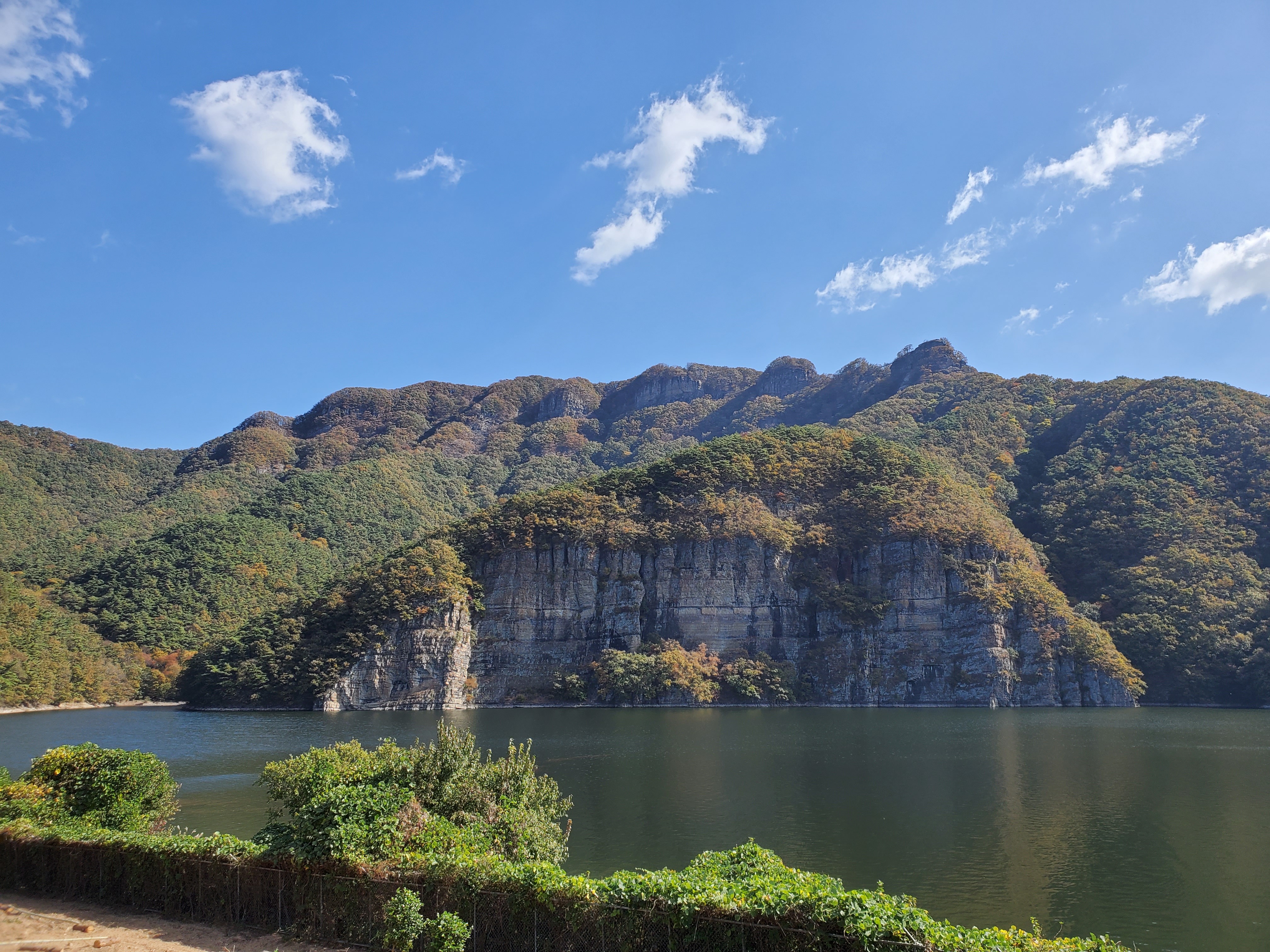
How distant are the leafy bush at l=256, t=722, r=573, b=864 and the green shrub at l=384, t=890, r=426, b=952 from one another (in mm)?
1150

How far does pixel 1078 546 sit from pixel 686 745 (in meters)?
88.4

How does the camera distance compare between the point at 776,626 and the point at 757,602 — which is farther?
the point at 757,602

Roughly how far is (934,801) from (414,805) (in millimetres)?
28675

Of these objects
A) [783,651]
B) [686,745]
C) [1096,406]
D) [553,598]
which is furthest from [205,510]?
[1096,406]

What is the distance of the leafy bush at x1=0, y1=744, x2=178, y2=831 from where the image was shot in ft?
62.7

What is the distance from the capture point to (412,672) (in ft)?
340

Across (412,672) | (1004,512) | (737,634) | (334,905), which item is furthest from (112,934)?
(1004,512)

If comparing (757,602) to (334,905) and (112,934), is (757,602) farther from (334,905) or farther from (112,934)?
(112,934)

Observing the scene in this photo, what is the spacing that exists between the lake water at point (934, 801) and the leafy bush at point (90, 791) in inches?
428

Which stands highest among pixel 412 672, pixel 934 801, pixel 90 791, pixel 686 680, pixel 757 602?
pixel 757 602

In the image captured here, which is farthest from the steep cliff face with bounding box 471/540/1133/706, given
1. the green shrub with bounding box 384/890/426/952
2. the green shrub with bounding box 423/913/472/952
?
the green shrub with bounding box 423/913/472/952

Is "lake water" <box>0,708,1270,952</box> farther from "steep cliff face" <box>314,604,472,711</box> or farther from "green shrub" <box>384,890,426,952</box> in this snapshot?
"steep cliff face" <box>314,604,472,711</box>

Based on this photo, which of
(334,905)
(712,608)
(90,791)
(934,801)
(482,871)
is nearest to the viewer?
(482,871)

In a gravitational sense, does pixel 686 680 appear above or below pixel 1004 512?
below
